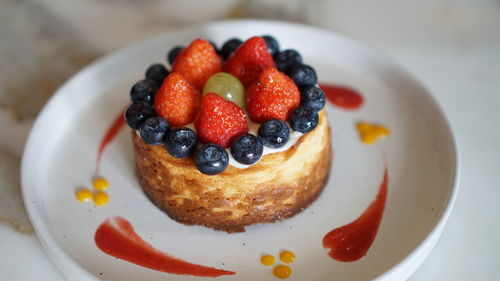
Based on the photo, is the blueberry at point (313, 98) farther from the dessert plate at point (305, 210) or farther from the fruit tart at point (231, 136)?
the dessert plate at point (305, 210)

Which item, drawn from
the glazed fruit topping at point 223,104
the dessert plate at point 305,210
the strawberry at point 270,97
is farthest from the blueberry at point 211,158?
the dessert plate at point 305,210

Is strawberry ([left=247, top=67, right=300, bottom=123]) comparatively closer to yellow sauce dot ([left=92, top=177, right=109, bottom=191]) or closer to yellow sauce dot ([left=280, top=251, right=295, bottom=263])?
yellow sauce dot ([left=280, top=251, right=295, bottom=263])

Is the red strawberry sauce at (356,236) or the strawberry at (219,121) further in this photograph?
the red strawberry sauce at (356,236)

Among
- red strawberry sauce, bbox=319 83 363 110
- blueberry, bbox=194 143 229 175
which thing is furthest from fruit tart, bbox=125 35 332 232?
red strawberry sauce, bbox=319 83 363 110

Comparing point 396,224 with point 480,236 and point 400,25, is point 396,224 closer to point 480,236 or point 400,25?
point 480,236

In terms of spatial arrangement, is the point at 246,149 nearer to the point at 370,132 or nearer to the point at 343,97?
the point at 370,132

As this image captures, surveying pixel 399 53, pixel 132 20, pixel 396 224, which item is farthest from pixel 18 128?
pixel 399 53

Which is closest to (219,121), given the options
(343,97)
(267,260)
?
(267,260)
